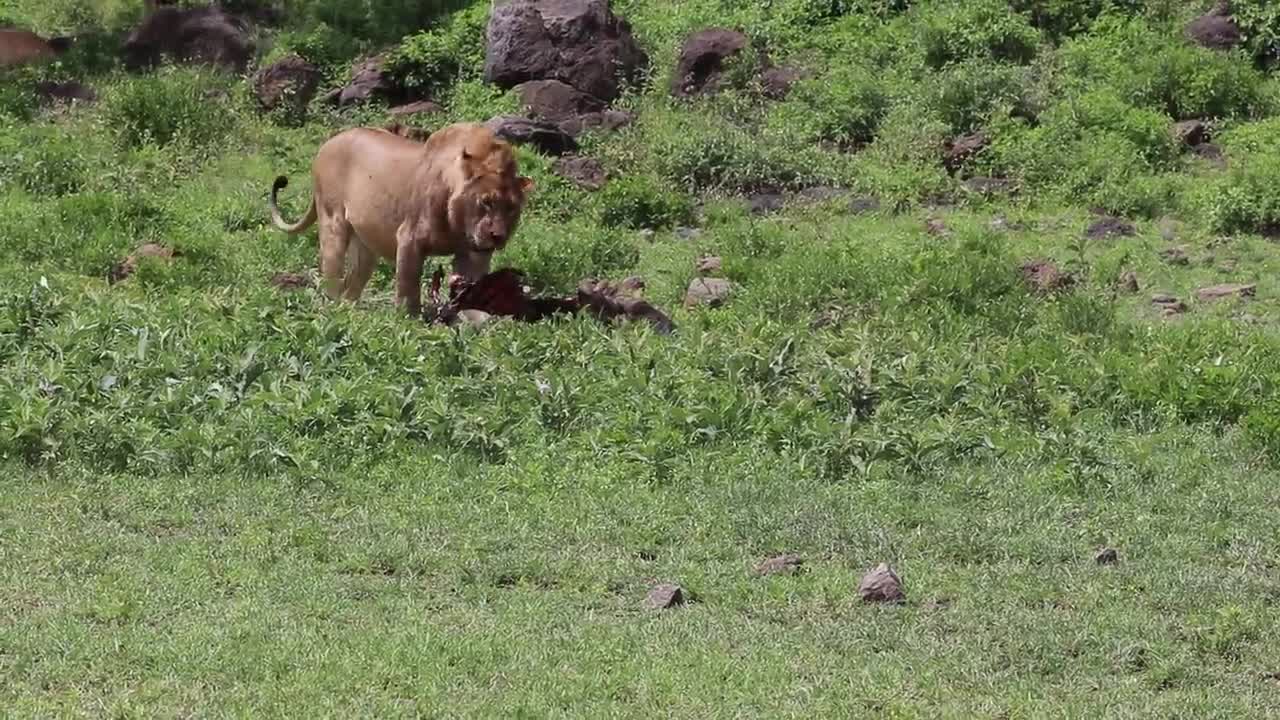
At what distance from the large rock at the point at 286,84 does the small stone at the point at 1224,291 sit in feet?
27.3

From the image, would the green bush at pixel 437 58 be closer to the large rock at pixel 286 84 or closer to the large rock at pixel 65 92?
the large rock at pixel 286 84

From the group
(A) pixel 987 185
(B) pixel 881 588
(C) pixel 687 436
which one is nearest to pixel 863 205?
(A) pixel 987 185

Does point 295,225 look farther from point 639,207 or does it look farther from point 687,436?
point 687,436

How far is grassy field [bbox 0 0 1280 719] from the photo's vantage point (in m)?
6.11

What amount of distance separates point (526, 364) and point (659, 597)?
3.13 m

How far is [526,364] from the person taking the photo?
387 inches

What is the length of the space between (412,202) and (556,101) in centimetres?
626

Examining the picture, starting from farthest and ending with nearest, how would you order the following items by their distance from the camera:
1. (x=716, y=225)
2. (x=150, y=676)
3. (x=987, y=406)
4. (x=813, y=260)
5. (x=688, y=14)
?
(x=688, y=14)
(x=716, y=225)
(x=813, y=260)
(x=987, y=406)
(x=150, y=676)

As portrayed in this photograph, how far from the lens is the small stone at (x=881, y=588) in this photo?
6840 mm

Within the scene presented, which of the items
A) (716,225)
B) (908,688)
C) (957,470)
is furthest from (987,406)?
(716,225)

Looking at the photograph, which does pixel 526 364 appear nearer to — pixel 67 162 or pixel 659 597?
pixel 659 597

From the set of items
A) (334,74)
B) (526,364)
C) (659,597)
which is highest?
(659,597)

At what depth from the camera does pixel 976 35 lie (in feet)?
59.2

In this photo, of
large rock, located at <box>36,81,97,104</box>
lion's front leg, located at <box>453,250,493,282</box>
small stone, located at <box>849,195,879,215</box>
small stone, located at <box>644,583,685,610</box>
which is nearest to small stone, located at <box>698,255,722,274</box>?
small stone, located at <box>849,195,879,215</box>
